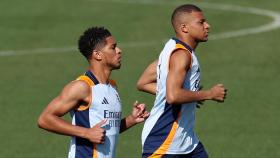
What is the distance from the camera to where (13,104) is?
63.1 feet

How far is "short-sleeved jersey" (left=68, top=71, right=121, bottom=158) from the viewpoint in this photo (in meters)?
10.8

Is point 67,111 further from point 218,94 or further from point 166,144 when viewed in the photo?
point 218,94

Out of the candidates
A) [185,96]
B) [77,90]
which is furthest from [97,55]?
[185,96]

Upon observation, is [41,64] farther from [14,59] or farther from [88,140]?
[88,140]

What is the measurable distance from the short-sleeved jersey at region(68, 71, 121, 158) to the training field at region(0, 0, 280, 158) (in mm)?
4841

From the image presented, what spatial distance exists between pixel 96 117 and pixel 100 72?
19.2 inches

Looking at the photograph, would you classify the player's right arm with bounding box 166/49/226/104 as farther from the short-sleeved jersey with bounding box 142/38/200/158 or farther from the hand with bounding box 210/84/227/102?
the short-sleeved jersey with bounding box 142/38/200/158

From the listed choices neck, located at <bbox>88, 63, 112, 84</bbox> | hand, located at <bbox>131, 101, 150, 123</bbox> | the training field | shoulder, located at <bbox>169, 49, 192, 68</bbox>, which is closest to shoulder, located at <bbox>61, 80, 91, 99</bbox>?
neck, located at <bbox>88, 63, 112, 84</bbox>

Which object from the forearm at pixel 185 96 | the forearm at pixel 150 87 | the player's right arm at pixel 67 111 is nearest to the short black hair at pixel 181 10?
the forearm at pixel 150 87

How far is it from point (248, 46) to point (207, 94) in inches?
532

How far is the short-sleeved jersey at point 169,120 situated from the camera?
1145 centimetres

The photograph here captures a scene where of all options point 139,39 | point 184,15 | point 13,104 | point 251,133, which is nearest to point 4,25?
point 139,39

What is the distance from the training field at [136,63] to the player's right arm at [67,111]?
509 cm

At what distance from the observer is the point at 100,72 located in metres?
11.0
